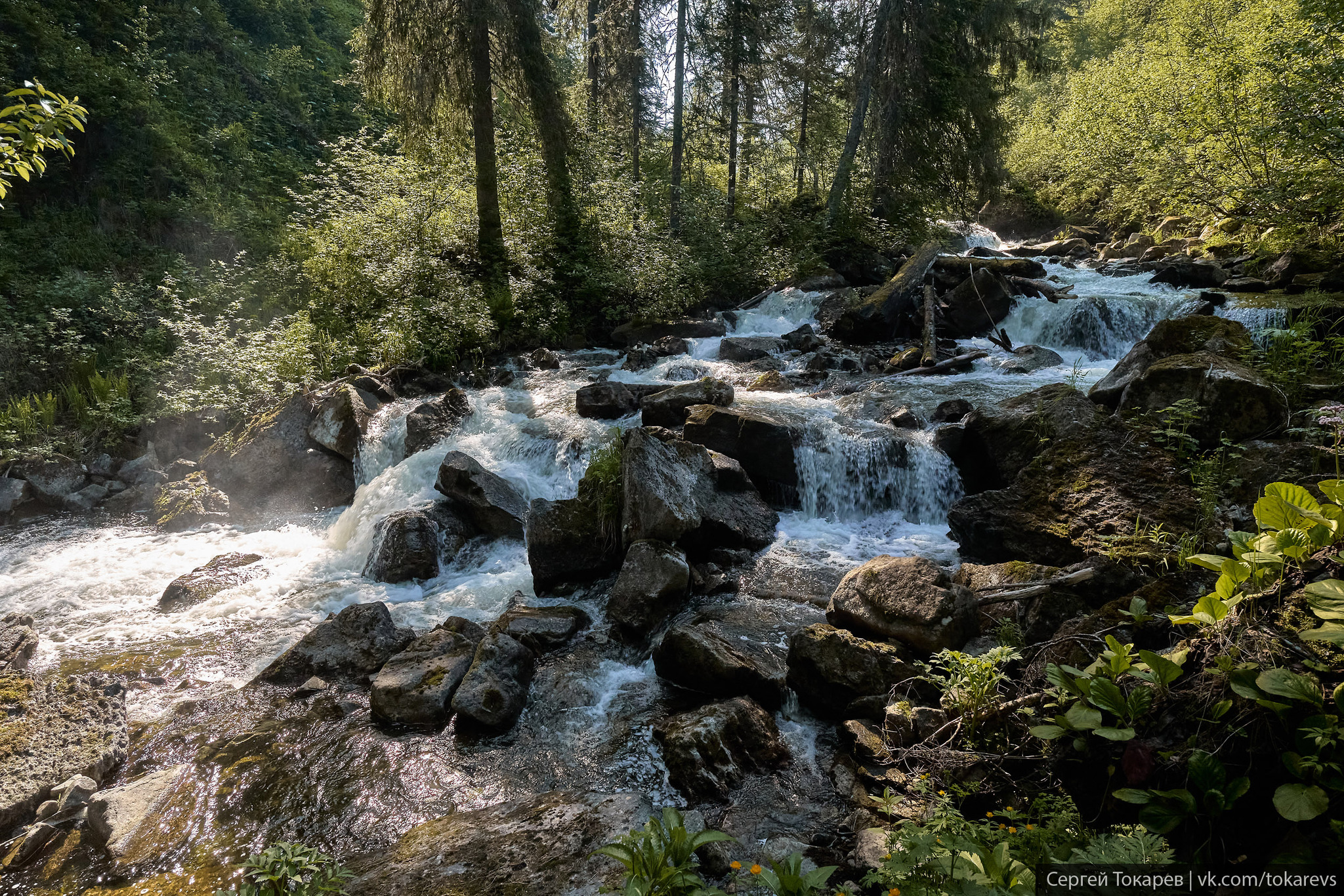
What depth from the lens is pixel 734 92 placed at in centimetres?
1995

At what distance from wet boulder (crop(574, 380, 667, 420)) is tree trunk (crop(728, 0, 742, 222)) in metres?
12.3

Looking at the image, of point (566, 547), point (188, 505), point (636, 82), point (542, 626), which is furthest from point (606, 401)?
point (636, 82)

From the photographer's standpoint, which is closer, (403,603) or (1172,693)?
(1172,693)

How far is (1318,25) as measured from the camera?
1091 cm

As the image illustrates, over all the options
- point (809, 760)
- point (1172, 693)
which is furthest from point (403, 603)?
point (1172, 693)

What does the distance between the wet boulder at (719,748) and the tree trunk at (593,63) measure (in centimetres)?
1883

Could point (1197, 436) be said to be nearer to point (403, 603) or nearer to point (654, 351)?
point (403, 603)

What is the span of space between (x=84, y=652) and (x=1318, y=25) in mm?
19916

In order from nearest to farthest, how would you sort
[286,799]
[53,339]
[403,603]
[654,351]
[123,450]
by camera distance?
[286,799], [403,603], [123,450], [53,339], [654,351]

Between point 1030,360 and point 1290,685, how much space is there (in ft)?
35.3

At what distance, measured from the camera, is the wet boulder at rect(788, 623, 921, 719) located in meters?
4.38

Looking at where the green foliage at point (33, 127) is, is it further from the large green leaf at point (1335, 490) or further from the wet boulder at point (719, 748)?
the large green leaf at point (1335, 490)

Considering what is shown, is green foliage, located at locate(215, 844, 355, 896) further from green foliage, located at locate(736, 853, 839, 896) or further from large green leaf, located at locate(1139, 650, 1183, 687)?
large green leaf, located at locate(1139, 650, 1183, 687)

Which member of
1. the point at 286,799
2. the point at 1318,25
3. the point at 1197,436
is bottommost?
the point at 286,799
